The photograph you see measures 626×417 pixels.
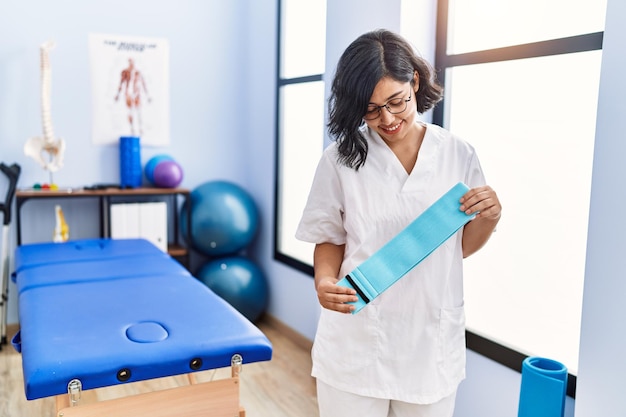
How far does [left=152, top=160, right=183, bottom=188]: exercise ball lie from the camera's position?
3.39m

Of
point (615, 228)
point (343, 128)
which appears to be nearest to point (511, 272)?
point (615, 228)

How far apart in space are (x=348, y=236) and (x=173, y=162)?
2.37m

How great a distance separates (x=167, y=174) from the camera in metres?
3.39

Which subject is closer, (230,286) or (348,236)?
(348,236)

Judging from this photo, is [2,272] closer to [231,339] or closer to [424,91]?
[231,339]

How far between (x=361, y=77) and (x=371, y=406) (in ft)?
2.28

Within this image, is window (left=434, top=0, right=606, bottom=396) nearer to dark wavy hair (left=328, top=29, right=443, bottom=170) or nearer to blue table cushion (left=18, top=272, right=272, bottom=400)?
dark wavy hair (left=328, top=29, right=443, bottom=170)

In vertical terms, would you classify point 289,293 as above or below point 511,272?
below

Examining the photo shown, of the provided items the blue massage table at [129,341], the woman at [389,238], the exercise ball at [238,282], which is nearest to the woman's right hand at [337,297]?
the woman at [389,238]

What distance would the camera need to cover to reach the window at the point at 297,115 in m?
3.27

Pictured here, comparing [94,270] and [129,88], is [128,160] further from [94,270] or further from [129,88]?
[94,270]

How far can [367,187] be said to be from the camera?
124 cm

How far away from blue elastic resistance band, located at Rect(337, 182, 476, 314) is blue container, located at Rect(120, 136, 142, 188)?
99.6 inches

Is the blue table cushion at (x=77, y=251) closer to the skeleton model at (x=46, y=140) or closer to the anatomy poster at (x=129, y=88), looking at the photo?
the skeleton model at (x=46, y=140)
